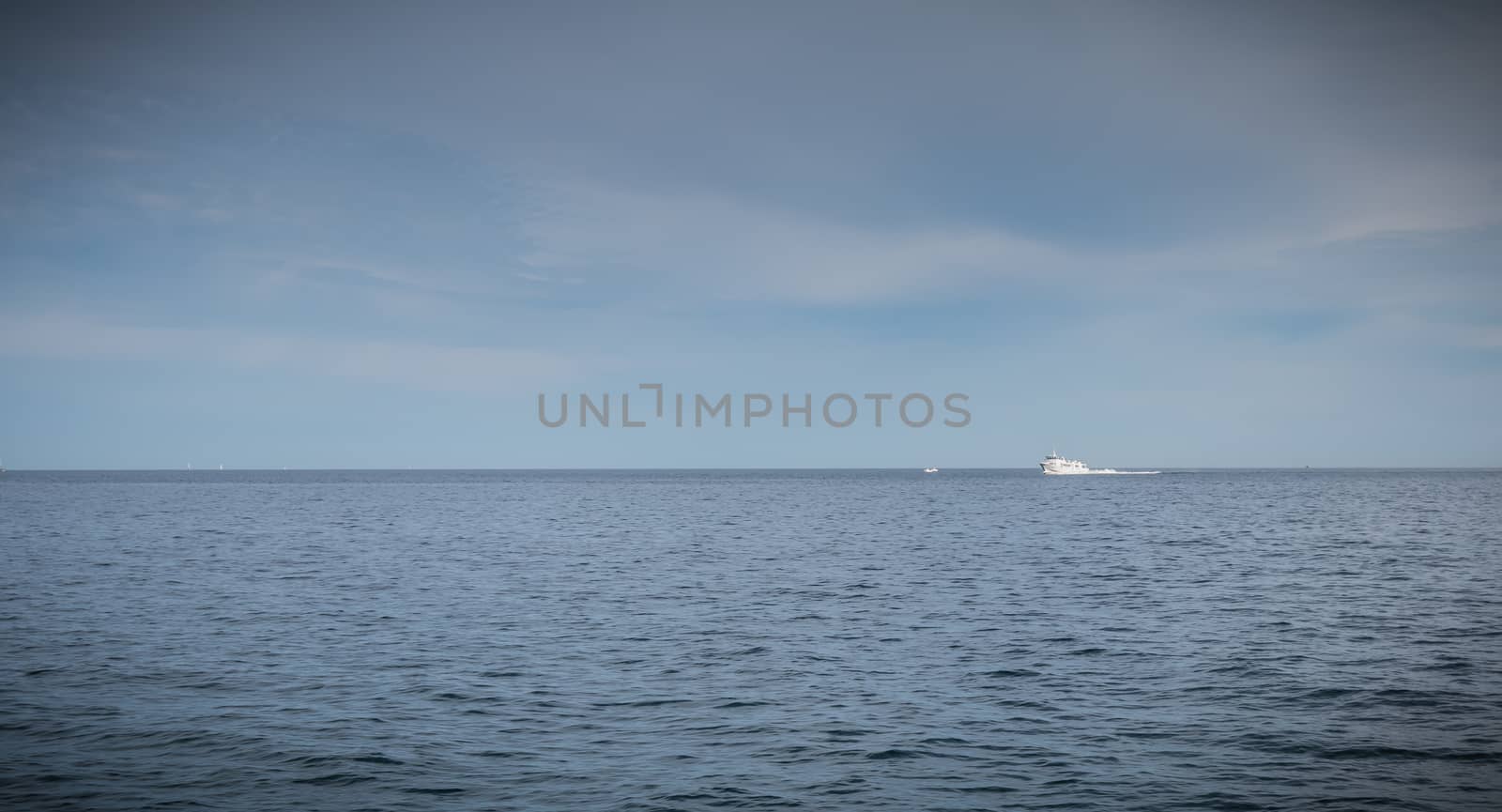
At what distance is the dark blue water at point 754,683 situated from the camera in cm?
1795

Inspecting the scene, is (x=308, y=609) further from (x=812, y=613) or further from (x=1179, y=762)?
(x=1179, y=762)

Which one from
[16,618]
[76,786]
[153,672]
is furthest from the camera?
[16,618]

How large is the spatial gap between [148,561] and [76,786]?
49.2 metres

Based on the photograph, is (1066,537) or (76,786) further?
(1066,537)

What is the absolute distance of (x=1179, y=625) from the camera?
3556cm

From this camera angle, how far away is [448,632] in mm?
34406

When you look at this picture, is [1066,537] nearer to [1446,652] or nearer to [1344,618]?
[1344,618]

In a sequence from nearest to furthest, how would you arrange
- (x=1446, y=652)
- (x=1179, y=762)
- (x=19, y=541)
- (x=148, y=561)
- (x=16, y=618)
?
(x=1179, y=762)
(x=1446, y=652)
(x=16, y=618)
(x=148, y=561)
(x=19, y=541)

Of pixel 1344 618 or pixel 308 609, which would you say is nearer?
pixel 1344 618

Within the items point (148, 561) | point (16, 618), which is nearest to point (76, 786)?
point (16, 618)

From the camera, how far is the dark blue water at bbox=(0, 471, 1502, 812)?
58.9 feet

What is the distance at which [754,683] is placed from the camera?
86.1 ft

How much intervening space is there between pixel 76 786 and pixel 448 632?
668 inches

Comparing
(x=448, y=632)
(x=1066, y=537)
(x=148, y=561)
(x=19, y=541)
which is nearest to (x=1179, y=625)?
(x=448, y=632)
